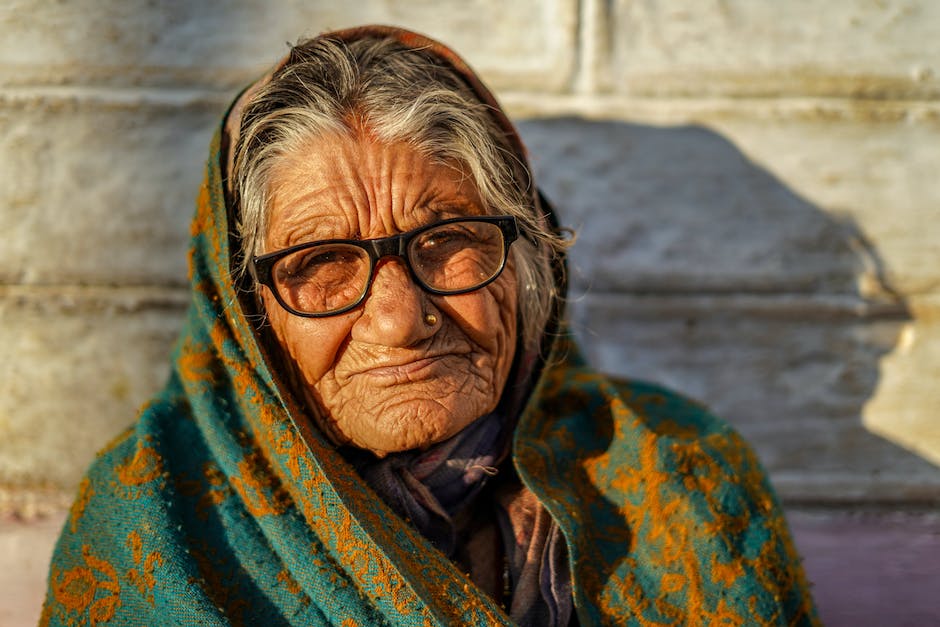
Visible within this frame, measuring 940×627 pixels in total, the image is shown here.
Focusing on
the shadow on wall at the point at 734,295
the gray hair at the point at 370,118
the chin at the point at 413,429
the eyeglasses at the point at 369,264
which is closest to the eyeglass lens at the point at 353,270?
the eyeglasses at the point at 369,264

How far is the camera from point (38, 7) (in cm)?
216

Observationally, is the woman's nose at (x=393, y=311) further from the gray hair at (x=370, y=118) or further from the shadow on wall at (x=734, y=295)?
the shadow on wall at (x=734, y=295)

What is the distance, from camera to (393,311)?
4.94 ft

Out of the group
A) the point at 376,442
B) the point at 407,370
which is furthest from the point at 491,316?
the point at 376,442

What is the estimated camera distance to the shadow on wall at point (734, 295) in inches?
91.8

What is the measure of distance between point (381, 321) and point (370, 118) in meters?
0.45

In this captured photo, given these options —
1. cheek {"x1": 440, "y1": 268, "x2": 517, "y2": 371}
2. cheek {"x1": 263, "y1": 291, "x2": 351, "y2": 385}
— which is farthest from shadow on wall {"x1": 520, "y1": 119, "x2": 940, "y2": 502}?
cheek {"x1": 263, "y1": 291, "x2": 351, "y2": 385}

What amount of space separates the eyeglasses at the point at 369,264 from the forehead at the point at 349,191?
0.14ft

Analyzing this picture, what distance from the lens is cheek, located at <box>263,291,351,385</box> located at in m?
1.56

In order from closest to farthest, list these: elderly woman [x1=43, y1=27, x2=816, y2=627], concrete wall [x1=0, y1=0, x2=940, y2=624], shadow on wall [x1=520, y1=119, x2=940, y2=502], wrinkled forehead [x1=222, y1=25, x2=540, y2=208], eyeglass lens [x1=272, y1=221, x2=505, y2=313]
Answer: elderly woman [x1=43, y1=27, x2=816, y2=627] → eyeglass lens [x1=272, y1=221, x2=505, y2=313] → wrinkled forehead [x1=222, y1=25, x2=540, y2=208] → concrete wall [x1=0, y1=0, x2=940, y2=624] → shadow on wall [x1=520, y1=119, x2=940, y2=502]

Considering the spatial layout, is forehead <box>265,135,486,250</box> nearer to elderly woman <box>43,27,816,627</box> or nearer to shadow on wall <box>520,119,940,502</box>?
elderly woman <box>43,27,816,627</box>

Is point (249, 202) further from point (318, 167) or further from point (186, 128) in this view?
A: point (186, 128)

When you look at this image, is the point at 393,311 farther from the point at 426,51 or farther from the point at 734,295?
the point at 734,295

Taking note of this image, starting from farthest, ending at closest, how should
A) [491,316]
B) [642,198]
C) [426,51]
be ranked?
[642,198] → [426,51] → [491,316]
